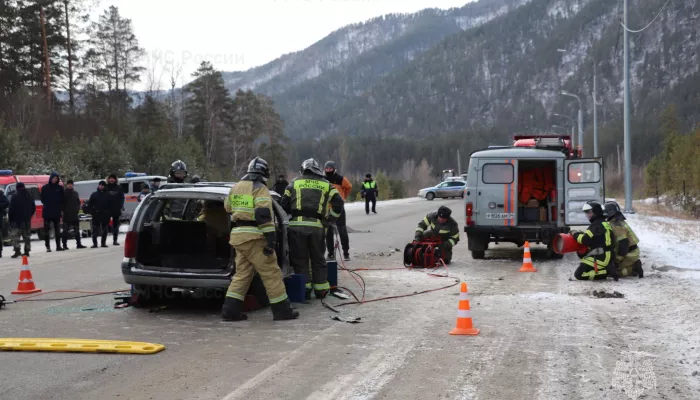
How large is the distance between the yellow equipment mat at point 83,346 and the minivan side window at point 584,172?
10078 mm

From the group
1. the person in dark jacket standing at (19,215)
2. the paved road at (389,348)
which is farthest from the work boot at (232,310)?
the person in dark jacket standing at (19,215)

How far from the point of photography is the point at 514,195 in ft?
48.0

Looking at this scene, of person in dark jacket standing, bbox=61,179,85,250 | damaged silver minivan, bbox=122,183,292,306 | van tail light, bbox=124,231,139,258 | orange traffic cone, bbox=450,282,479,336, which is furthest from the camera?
person in dark jacket standing, bbox=61,179,85,250

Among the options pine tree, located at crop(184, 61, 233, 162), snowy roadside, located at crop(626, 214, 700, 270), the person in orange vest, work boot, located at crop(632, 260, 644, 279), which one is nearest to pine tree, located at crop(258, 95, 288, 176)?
pine tree, located at crop(184, 61, 233, 162)

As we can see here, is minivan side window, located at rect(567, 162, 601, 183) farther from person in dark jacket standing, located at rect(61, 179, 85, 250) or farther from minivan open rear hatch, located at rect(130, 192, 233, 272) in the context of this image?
person in dark jacket standing, located at rect(61, 179, 85, 250)

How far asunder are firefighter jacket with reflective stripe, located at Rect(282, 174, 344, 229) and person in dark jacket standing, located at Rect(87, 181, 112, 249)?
35.3 feet

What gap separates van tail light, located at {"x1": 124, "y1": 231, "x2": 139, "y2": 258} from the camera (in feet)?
28.3

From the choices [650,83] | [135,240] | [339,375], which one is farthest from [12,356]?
[650,83]

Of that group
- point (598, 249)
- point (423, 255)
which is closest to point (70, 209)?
point (423, 255)

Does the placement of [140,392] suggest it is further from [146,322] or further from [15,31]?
[15,31]

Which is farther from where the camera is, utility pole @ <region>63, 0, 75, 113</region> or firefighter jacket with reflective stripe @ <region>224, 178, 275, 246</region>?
utility pole @ <region>63, 0, 75, 113</region>

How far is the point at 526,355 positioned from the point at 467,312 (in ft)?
3.44

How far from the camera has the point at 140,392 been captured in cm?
536

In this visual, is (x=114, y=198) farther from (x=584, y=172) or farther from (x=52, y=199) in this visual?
(x=584, y=172)
